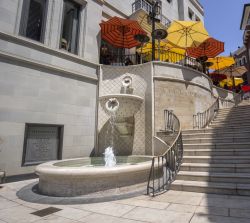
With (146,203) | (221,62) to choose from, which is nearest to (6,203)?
(146,203)

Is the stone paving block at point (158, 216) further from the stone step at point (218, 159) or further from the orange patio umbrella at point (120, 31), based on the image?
the orange patio umbrella at point (120, 31)

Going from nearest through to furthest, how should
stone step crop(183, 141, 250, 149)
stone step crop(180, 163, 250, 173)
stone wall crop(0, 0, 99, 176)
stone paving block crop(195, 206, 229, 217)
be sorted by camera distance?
1. stone paving block crop(195, 206, 229, 217)
2. stone step crop(180, 163, 250, 173)
3. stone step crop(183, 141, 250, 149)
4. stone wall crop(0, 0, 99, 176)

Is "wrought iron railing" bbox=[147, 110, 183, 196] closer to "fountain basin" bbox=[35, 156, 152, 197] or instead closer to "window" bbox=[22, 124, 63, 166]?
"fountain basin" bbox=[35, 156, 152, 197]

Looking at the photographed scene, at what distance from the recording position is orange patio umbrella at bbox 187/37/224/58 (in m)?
14.9

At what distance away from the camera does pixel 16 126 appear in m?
7.41

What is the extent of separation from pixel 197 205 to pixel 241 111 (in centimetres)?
924

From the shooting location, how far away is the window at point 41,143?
771cm

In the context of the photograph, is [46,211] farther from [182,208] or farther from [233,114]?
[233,114]

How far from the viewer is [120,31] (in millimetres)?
12289

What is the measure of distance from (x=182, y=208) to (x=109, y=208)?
5.15ft

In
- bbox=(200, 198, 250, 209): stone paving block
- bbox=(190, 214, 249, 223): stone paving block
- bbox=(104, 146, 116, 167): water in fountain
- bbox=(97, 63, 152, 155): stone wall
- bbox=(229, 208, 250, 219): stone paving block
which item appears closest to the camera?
bbox=(190, 214, 249, 223): stone paving block

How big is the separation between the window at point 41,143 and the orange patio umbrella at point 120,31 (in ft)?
21.4

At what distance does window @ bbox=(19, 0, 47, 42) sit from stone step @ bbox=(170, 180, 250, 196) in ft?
28.1

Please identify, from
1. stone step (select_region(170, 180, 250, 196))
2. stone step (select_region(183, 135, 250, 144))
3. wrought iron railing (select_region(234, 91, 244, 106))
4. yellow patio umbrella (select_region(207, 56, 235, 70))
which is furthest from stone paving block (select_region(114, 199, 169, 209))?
yellow patio umbrella (select_region(207, 56, 235, 70))
